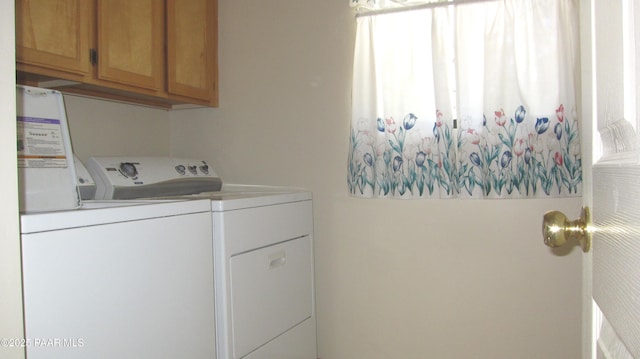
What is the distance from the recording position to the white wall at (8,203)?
0.55 metres

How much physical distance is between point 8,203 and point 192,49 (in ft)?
5.38

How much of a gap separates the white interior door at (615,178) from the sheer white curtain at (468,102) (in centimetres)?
105

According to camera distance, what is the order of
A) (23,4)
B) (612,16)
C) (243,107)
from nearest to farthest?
(612,16) → (23,4) → (243,107)

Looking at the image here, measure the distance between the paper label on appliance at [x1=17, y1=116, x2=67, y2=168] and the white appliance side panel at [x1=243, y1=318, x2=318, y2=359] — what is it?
90 cm

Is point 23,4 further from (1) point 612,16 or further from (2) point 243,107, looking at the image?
(1) point 612,16

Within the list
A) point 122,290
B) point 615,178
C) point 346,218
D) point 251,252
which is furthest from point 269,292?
point 615,178

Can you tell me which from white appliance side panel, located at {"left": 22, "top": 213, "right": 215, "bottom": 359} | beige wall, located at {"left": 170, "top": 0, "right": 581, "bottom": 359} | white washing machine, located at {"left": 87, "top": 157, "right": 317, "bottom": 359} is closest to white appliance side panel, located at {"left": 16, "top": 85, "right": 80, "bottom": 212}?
white appliance side panel, located at {"left": 22, "top": 213, "right": 215, "bottom": 359}

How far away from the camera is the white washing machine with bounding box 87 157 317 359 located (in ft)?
4.89

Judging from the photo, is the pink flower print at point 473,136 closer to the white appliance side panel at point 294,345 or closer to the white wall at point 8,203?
the white appliance side panel at point 294,345

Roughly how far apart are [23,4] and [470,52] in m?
1.54

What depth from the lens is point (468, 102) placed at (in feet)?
5.67

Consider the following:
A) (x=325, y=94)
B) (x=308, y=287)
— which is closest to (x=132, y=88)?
(x=325, y=94)

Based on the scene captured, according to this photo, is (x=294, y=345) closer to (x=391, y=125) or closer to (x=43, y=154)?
(x=391, y=125)

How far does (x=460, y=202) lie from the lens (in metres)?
1.80
